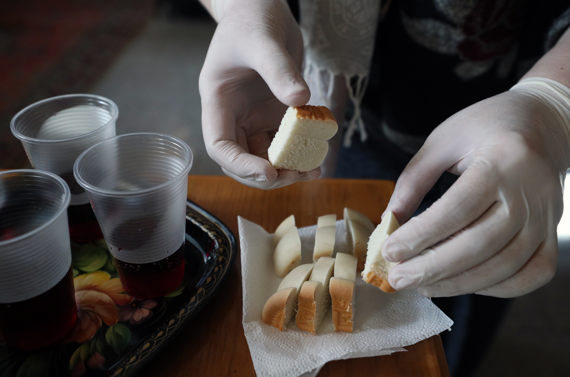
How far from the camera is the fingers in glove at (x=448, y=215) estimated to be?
55cm

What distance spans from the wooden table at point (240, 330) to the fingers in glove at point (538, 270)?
13cm

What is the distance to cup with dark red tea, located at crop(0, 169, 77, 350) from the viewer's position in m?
0.52

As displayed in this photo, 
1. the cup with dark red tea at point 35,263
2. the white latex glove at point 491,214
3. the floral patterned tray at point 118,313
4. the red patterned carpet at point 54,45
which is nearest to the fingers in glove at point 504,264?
the white latex glove at point 491,214

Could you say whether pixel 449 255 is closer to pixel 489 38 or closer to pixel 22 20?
pixel 489 38

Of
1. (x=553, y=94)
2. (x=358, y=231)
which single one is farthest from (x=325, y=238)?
(x=553, y=94)

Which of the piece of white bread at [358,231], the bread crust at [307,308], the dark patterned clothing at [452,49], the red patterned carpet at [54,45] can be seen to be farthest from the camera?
the red patterned carpet at [54,45]

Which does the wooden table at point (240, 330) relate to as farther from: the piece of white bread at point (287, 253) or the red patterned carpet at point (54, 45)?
the red patterned carpet at point (54, 45)

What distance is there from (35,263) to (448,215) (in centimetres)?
48

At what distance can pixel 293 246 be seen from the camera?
709mm

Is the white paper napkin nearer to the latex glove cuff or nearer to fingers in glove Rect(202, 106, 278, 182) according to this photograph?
fingers in glove Rect(202, 106, 278, 182)

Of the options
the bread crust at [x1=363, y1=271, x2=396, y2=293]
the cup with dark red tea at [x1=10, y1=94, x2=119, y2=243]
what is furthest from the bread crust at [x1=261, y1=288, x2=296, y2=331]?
the cup with dark red tea at [x1=10, y1=94, x2=119, y2=243]

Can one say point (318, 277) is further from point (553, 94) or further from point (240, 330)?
point (553, 94)

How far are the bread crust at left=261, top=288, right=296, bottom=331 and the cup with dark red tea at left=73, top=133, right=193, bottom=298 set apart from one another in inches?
5.7

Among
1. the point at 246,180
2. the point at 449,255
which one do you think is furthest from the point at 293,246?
the point at 449,255
